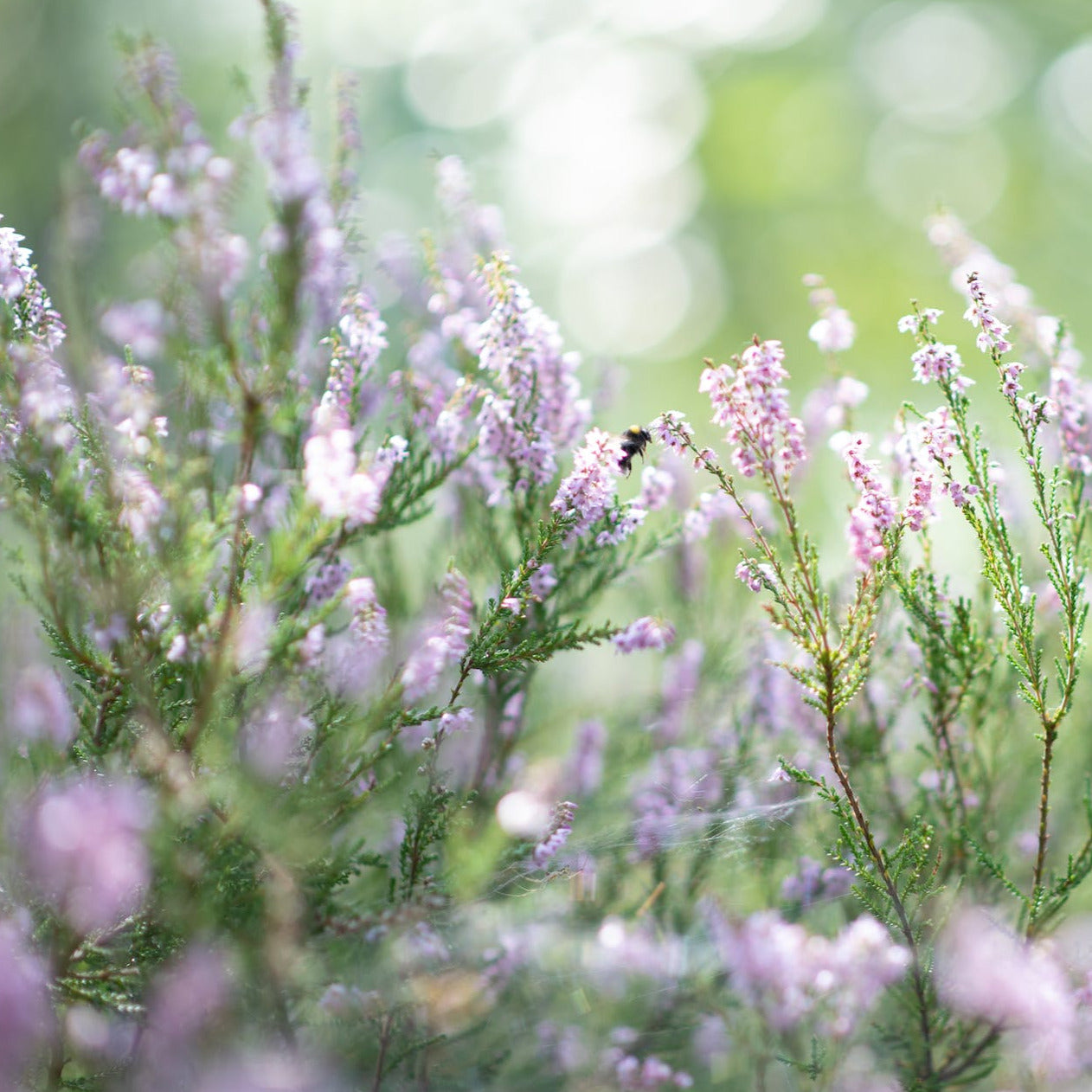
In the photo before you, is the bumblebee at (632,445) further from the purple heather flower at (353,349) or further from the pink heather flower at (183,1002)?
the pink heather flower at (183,1002)

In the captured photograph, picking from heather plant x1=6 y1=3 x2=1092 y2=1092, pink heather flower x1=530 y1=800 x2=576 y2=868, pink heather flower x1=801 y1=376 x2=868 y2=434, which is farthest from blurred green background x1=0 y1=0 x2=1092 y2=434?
pink heather flower x1=530 y1=800 x2=576 y2=868

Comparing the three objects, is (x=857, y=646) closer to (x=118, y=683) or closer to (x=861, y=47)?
(x=118, y=683)

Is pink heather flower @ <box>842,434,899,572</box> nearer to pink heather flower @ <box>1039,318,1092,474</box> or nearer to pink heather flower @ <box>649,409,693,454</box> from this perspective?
pink heather flower @ <box>649,409,693,454</box>

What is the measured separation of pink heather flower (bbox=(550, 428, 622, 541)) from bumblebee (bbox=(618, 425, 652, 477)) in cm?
45

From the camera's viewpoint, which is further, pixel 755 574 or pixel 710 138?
pixel 710 138

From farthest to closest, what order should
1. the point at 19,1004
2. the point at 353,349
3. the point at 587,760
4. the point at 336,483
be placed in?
1. the point at 587,760
2. the point at 353,349
3. the point at 336,483
4. the point at 19,1004

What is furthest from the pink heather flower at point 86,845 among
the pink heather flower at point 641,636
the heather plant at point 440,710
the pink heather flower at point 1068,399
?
the pink heather flower at point 1068,399

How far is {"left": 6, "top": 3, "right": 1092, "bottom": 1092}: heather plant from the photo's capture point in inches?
78.6

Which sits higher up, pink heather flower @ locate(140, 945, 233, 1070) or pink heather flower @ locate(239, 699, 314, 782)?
pink heather flower @ locate(239, 699, 314, 782)

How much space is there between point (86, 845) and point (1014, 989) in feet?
6.28

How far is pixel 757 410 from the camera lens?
2303mm

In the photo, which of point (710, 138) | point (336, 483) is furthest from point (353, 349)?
point (710, 138)

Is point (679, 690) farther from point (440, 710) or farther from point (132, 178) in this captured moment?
point (132, 178)

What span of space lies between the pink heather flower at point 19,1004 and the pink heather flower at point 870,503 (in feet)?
6.16
